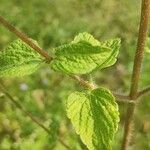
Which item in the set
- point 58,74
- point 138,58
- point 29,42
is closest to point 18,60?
point 29,42

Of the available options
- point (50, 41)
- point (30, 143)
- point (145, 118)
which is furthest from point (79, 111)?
point (50, 41)

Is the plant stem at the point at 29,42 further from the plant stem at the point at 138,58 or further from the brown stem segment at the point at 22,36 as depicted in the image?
the plant stem at the point at 138,58

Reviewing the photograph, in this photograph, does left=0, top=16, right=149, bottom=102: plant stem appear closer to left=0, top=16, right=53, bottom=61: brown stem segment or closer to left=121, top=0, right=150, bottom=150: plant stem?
left=0, top=16, right=53, bottom=61: brown stem segment

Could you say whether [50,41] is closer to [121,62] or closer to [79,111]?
[121,62]

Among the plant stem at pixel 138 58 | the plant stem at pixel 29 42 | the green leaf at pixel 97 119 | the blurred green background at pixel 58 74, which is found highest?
the blurred green background at pixel 58 74

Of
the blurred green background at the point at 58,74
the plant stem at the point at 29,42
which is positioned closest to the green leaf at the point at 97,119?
the plant stem at the point at 29,42

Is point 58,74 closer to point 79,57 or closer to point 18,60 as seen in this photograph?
point 18,60

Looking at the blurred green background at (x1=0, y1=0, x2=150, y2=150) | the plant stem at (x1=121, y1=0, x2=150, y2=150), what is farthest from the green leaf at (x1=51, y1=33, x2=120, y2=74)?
the blurred green background at (x1=0, y1=0, x2=150, y2=150)
